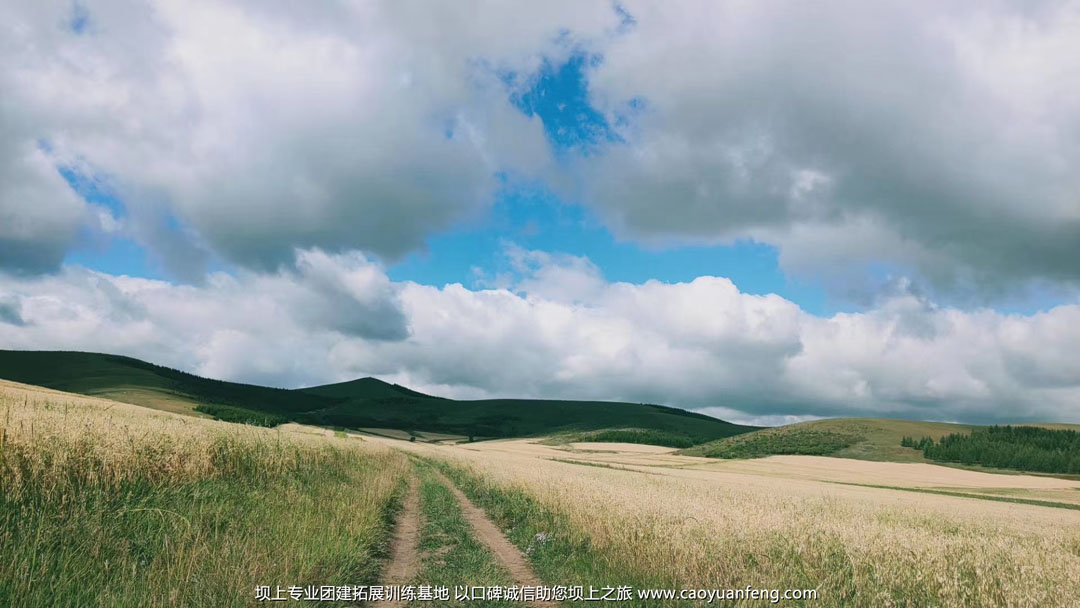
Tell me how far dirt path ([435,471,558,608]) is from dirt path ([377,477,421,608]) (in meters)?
1.67

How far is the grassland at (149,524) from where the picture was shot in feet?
20.7

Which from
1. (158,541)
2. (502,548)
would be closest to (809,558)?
(502,548)

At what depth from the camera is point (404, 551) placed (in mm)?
11781

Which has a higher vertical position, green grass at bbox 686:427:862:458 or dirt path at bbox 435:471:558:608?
dirt path at bbox 435:471:558:608

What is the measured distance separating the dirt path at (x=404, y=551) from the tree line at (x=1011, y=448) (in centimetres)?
14142

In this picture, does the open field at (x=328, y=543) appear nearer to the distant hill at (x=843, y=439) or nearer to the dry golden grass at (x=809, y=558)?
the dry golden grass at (x=809, y=558)

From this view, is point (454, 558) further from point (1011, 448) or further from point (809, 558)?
point (1011, 448)

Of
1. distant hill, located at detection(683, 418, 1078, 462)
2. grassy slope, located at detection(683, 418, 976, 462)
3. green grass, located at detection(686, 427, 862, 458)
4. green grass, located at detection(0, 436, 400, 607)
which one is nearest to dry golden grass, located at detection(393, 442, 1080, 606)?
green grass, located at detection(0, 436, 400, 607)

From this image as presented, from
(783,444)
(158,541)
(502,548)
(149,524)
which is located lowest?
(783,444)

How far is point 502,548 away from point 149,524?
735 centimetres

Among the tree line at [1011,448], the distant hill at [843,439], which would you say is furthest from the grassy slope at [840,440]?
the tree line at [1011,448]

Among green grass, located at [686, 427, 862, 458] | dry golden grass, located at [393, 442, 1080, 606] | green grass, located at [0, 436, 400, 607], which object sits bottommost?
green grass, located at [686, 427, 862, 458]

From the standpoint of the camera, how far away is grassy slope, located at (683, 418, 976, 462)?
12606cm

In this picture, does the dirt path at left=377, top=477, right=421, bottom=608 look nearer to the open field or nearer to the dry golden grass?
the open field
